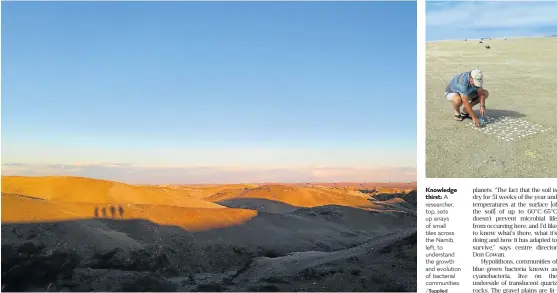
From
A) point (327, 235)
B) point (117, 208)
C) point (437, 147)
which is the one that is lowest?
point (327, 235)

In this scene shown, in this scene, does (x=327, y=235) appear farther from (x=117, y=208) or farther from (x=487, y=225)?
(x=487, y=225)

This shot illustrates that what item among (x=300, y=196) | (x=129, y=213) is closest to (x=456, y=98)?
(x=129, y=213)

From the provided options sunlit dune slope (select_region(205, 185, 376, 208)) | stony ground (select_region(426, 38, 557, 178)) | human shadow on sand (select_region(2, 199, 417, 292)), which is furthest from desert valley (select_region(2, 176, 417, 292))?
sunlit dune slope (select_region(205, 185, 376, 208))

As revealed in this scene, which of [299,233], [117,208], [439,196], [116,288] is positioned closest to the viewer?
[439,196]

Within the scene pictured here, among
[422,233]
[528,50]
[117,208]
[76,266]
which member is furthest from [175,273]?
[528,50]

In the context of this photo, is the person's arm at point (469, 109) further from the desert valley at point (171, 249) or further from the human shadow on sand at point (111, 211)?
the human shadow on sand at point (111, 211)

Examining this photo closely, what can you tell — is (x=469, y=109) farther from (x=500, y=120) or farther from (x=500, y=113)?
(x=500, y=113)
